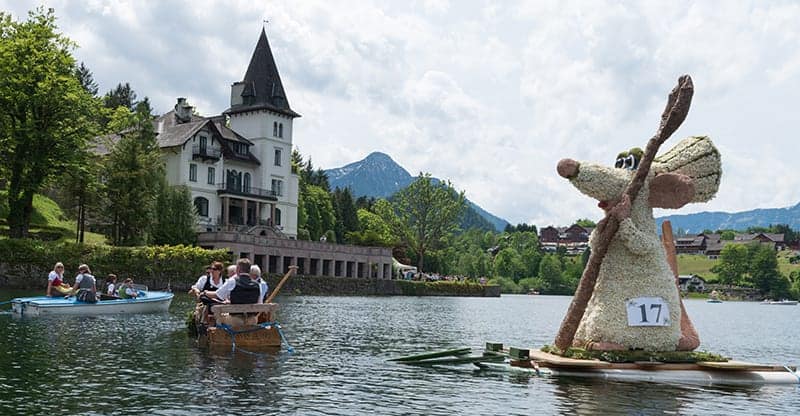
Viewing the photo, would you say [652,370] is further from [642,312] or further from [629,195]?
[629,195]

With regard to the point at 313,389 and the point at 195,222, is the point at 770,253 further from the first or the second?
the point at 313,389

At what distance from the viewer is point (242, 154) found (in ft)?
290

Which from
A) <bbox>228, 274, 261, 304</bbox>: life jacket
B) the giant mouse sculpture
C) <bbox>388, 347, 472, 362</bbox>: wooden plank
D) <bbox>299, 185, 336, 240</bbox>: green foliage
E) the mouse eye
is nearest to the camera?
the giant mouse sculpture

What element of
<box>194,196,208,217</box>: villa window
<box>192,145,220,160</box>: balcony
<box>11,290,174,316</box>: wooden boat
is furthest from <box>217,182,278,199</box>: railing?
<box>11,290,174,316</box>: wooden boat

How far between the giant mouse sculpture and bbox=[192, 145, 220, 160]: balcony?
218ft

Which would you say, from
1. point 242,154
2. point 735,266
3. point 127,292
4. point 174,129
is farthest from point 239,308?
point 735,266

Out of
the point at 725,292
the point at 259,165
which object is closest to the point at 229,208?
the point at 259,165

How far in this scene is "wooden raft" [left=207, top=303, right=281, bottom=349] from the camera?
2289 centimetres

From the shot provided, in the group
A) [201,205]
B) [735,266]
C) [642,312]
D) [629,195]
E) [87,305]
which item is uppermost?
[201,205]

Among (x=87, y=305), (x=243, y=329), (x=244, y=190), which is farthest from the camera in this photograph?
(x=244, y=190)

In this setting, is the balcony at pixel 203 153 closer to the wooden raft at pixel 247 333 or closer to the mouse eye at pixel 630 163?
the wooden raft at pixel 247 333

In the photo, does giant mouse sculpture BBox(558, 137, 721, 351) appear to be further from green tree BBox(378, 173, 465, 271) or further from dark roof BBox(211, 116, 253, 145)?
green tree BBox(378, 173, 465, 271)

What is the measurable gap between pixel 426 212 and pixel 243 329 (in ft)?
285

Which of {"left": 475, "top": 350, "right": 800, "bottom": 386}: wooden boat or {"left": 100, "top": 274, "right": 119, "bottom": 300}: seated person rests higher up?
{"left": 100, "top": 274, "right": 119, "bottom": 300}: seated person
